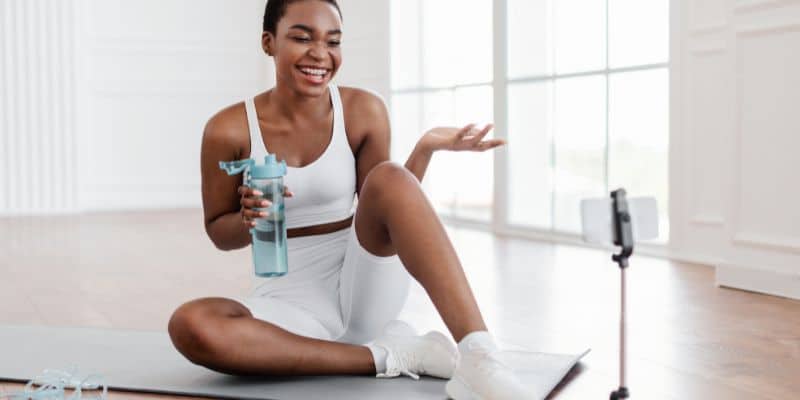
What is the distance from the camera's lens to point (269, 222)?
155 cm

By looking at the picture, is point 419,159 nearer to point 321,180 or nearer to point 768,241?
point 321,180

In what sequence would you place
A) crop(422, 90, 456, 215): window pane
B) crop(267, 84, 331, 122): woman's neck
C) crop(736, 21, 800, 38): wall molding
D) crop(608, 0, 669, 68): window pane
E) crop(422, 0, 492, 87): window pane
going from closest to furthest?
crop(267, 84, 331, 122): woman's neck, crop(736, 21, 800, 38): wall molding, crop(608, 0, 669, 68): window pane, crop(422, 0, 492, 87): window pane, crop(422, 90, 456, 215): window pane

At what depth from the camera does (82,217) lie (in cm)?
562

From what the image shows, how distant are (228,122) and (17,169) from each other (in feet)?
14.9

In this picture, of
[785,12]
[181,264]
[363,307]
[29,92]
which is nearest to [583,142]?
[785,12]

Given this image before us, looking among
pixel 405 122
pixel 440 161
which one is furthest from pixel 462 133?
pixel 405 122

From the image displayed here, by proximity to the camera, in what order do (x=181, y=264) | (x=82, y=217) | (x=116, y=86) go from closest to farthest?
(x=181, y=264)
(x=82, y=217)
(x=116, y=86)

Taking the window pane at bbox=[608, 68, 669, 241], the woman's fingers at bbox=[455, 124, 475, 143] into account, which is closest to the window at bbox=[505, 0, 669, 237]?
the window pane at bbox=[608, 68, 669, 241]

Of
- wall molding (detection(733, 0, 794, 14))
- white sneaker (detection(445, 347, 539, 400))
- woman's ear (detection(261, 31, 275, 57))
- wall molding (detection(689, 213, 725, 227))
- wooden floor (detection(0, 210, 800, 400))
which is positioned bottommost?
wooden floor (detection(0, 210, 800, 400))

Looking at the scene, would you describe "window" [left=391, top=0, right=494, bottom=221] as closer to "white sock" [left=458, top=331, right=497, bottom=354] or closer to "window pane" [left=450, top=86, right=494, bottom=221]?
"window pane" [left=450, top=86, right=494, bottom=221]

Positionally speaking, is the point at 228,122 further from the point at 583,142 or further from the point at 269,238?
the point at 583,142

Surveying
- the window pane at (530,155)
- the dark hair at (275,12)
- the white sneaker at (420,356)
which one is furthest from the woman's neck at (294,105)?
the window pane at (530,155)

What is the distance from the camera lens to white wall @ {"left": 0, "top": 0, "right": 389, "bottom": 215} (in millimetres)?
5805

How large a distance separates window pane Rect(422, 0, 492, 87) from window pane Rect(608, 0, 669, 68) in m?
0.90
